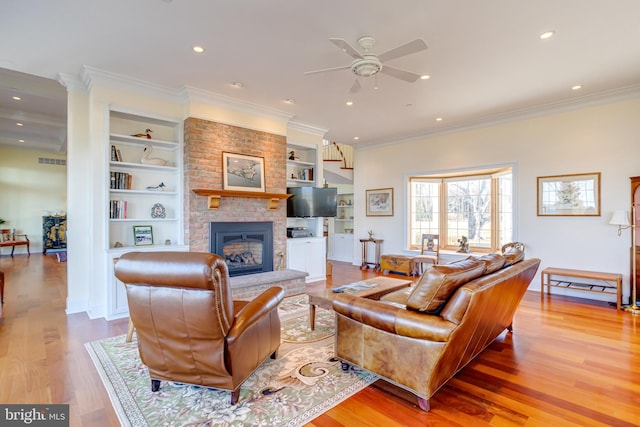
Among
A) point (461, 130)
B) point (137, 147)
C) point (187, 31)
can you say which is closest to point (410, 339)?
point (187, 31)

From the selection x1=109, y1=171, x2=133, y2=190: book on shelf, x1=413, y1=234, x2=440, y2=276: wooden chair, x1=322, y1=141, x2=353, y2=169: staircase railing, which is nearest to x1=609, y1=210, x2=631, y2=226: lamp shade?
x1=413, y1=234, x2=440, y2=276: wooden chair

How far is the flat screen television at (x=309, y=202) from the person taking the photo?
19.4 ft

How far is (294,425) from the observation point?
6.34 feet

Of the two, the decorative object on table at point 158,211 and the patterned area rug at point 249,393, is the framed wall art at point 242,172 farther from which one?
the patterned area rug at point 249,393

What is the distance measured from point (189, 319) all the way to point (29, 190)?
37.9 ft

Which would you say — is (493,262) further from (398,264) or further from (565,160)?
(398,264)

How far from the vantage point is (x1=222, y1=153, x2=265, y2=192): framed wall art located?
4938mm

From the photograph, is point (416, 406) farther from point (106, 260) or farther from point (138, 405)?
point (106, 260)

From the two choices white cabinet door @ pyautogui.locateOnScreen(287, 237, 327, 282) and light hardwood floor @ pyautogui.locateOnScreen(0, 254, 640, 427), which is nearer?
light hardwood floor @ pyautogui.locateOnScreen(0, 254, 640, 427)

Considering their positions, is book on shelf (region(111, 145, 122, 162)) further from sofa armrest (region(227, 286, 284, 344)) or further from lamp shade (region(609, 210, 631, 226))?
lamp shade (region(609, 210, 631, 226))

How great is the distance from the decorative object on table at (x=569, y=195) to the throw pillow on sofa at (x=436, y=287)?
4.18 m

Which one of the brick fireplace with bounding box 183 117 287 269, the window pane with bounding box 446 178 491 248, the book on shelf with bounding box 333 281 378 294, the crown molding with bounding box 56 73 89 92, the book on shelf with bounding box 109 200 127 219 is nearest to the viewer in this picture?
the book on shelf with bounding box 333 281 378 294

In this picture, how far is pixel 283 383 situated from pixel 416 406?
0.97 m

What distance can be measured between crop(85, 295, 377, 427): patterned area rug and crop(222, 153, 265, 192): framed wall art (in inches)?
106
